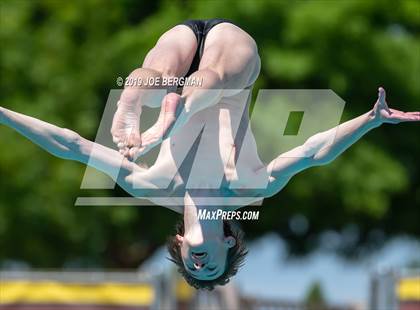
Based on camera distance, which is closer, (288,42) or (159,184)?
(159,184)

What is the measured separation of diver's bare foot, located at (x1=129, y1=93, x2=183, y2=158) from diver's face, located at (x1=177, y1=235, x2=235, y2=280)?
0.69m

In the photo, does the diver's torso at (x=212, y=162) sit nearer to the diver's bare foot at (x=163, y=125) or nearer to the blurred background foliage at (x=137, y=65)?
the diver's bare foot at (x=163, y=125)

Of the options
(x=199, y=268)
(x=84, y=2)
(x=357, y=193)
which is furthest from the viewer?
(x=84, y=2)

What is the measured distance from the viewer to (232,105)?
7.35m

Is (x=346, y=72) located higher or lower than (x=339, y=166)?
higher

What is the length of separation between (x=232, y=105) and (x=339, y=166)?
1046cm

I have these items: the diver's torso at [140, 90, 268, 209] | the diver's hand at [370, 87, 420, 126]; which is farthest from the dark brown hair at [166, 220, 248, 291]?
the diver's hand at [370, 87, 420, 126]

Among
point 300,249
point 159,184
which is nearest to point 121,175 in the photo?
point 159,184

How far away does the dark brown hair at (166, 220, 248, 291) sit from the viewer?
7.03 meters

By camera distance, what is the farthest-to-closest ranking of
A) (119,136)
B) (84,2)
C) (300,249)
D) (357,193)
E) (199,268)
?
1. (300,249)
2. (84,2)
3. (357,193)
4. (199,268)
5. (119,136)

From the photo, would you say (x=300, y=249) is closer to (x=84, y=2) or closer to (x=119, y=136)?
(x=84, y=2)

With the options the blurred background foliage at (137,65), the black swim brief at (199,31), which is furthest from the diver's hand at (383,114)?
the blurred background foliage at (137,65)

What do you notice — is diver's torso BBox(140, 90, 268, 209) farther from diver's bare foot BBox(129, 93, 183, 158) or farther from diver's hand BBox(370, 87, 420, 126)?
diver's hand BBox(370, 87, 420, 126)

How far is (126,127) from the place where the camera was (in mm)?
6484
